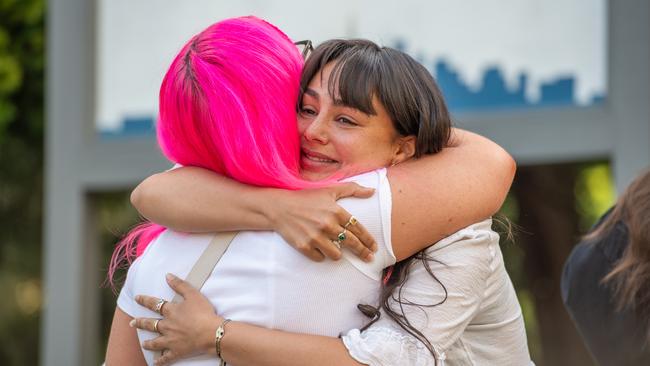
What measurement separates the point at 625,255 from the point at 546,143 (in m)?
2.23

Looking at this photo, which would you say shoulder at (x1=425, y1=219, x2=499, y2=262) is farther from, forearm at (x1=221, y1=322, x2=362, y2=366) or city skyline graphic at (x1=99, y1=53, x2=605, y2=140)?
Result: city skyline graphic at (x1=99, y1=53, x2=605, y2=140)

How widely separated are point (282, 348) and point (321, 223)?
24cm

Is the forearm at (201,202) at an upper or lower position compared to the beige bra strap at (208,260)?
upper

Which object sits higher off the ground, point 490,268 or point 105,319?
point 490,268

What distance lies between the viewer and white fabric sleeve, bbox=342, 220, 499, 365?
6.14 feet

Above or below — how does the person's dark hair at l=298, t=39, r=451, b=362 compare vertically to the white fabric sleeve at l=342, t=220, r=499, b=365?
above

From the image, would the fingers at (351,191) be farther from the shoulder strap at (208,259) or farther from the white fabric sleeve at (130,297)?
the white fabric sleeve at (130,297)

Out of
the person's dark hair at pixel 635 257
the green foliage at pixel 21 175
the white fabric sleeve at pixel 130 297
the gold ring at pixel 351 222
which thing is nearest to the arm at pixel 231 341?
Result: the white fabric sleeve at pixel 130 297

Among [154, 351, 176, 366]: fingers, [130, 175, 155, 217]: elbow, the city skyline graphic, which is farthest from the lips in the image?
the city skyline graphic

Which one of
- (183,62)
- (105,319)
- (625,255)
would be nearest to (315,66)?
(183,62)

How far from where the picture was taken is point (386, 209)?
1.90 m

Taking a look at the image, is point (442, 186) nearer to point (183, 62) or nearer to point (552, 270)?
point (183, 62)

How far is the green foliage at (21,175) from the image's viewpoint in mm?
8398

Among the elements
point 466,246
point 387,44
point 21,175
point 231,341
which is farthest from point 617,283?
point 21,175
